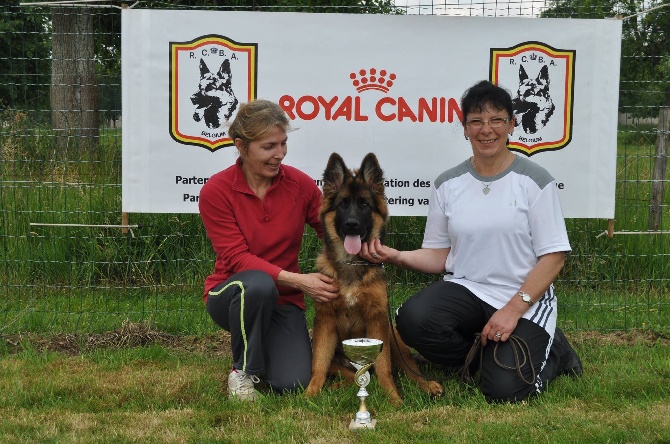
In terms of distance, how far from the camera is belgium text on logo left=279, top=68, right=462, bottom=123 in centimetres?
525

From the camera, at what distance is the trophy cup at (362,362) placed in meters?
3.48

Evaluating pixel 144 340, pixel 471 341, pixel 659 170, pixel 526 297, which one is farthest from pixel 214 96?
pixel 659 170

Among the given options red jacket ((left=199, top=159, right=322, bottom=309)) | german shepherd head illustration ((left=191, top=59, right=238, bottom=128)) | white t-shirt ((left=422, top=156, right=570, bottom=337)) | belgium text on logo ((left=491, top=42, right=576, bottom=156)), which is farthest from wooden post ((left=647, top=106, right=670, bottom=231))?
german shepherd head illustration ((left=191, top=59, right=238, bottom=128))

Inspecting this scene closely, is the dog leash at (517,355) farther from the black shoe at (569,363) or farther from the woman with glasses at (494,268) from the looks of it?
the black shoe at (569,363)

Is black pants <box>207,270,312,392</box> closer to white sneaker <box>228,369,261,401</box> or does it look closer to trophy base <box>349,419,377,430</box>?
white sneaker <box>228,369,261,401</box>

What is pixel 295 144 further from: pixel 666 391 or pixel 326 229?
pixel 666 391

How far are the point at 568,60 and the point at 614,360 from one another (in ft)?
7.22

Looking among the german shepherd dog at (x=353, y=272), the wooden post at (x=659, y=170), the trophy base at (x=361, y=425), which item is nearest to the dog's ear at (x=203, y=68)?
the german shepherd dog at (x=353, y=272)

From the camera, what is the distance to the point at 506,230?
13.1ft

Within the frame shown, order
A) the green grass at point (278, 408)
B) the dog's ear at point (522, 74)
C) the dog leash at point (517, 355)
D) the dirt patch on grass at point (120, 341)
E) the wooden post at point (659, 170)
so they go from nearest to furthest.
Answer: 1. the green grass at point (278, 408)
2. the dog leash at point (517, 355)
3. the dirt patch on grass at point (120, 341)
4. the dog's ear at point (522, 74)
5. the wooden post at point (659, 170)

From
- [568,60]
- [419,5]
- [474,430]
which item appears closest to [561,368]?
[474,430]

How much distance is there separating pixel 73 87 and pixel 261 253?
2300 millimetres

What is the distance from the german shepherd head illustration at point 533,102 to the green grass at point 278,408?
1.77 m

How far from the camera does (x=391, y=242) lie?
5801 millimetres
